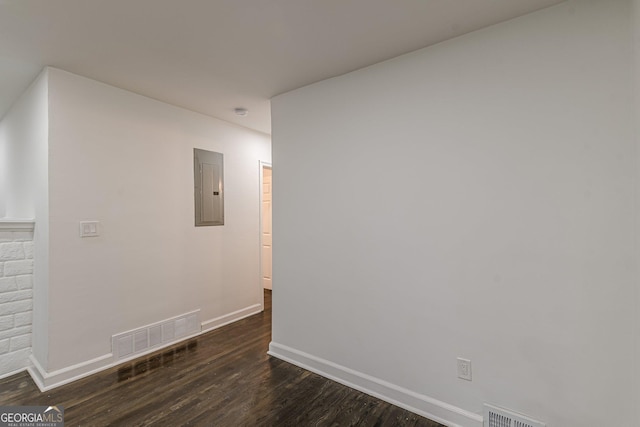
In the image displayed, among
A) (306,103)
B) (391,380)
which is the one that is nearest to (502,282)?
(391,380)

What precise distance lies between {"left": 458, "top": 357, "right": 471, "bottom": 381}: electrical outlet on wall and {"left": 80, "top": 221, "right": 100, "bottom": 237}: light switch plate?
9.67ft

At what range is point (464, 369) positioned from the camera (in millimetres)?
1864

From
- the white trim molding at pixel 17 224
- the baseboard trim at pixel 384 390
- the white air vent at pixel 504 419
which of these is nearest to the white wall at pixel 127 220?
the white trim molding at pixel 17 224

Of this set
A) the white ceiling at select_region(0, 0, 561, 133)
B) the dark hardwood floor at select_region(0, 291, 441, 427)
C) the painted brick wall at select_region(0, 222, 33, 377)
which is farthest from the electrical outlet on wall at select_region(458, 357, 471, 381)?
the painted brick wall at select_region(0, 222, 33, 377)

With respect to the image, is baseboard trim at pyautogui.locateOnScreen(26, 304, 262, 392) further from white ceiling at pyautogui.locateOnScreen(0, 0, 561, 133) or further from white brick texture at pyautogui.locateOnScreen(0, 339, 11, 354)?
white ceiling at pyautogui.locateOnScreen(0, 0, 561, 133)

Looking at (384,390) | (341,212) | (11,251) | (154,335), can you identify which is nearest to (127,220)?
(11,251)

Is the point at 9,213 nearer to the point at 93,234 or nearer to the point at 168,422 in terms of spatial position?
the point at 93,234

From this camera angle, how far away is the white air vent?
5.39 ft

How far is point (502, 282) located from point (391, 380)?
104 centimetres

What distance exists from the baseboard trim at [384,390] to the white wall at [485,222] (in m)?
0.01

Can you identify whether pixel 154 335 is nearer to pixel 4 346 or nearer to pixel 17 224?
pixel 4 346

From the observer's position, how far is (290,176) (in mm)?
2752

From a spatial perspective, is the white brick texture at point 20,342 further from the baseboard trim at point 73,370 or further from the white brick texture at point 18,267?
the white brick texture at point 18,267

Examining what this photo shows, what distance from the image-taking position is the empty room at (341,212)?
5.10ft
